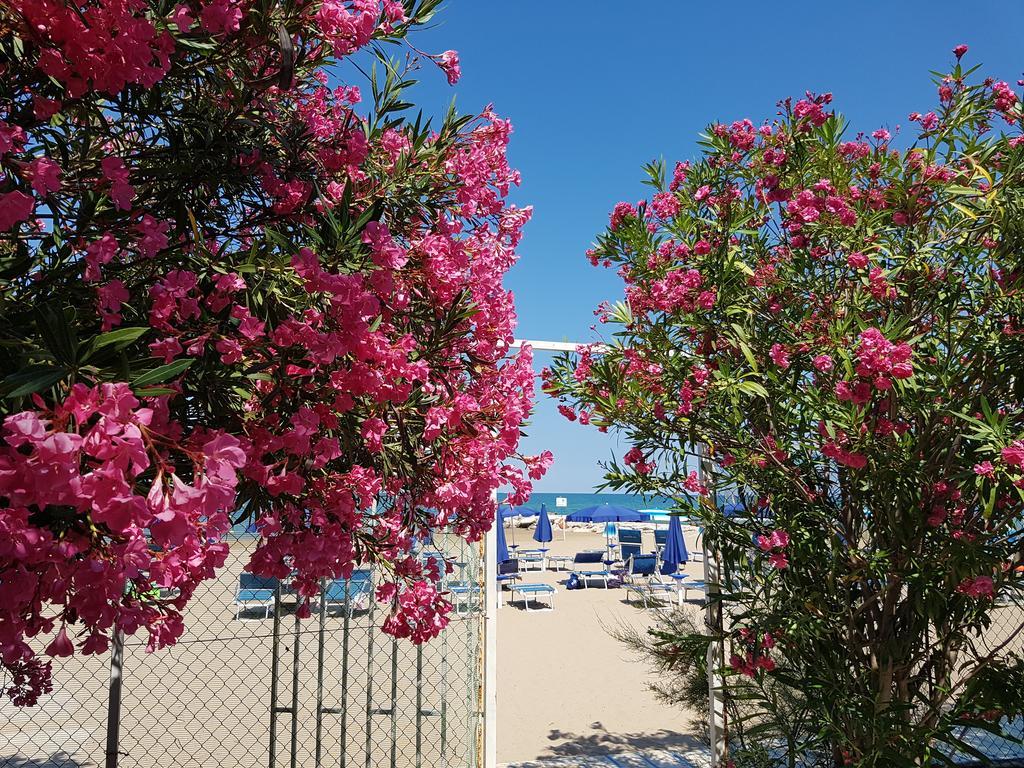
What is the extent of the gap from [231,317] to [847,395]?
2.40 m

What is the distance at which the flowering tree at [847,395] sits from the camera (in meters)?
2.73

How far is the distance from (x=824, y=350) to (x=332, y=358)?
2420 millimetres

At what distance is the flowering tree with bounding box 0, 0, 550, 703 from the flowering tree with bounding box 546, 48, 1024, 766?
1560 millimetres

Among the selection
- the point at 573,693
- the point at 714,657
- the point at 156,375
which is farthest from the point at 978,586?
the point at 573,693

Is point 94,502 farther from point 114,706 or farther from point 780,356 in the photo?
point 780,356

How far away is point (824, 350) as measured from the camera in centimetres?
300

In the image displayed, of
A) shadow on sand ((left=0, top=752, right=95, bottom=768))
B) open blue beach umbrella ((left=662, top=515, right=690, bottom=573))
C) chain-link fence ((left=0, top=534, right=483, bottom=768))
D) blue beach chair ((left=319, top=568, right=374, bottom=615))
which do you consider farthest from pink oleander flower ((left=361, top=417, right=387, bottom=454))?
open blue beach umbrella ((left=662, top=515, right=690, bottom=573))

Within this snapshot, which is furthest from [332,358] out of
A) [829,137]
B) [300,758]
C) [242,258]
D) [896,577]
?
[300,758]

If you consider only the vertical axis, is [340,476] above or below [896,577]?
above

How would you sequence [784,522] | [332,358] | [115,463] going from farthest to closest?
1. [784,522]
2. [332,358]
3. [115,463]

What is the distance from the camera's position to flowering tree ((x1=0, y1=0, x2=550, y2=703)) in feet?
3.17

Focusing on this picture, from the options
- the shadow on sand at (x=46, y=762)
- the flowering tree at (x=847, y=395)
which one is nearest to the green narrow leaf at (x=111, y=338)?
the flowering tree at (x=847, y=395)

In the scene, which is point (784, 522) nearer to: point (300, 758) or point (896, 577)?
point (896, 577)

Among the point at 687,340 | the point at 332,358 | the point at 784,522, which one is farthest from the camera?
the point at 687,340
